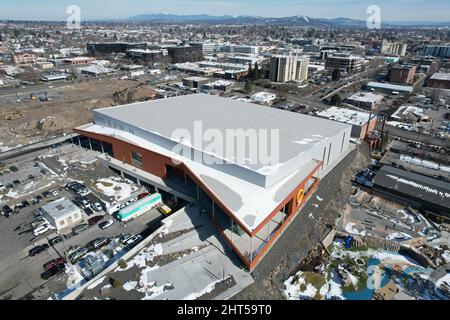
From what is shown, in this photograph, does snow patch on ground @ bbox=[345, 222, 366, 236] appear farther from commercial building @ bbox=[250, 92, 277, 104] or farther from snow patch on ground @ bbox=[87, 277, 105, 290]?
commercial building @ bbox=[250, 92, 277, 104]

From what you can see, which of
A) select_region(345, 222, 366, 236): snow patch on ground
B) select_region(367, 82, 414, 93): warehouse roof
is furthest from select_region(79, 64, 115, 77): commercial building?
select_region(345, 222, 366, 236): snow patch on ground

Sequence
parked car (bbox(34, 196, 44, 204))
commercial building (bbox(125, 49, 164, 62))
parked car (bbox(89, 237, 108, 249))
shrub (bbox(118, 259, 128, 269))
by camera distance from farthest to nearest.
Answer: commercial building (bbox(125, 49, 164, 62)) → parked car (bbox(34, 196, 44, 204)) → parked car (bbox(89, 237, 108, 249)) → shrub (bbox(118, 259, 128, 269))

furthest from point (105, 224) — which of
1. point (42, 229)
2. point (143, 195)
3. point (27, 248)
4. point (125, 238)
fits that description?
point (27, 248)

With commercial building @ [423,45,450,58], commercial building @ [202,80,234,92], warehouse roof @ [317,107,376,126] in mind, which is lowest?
warehouse roof @ [317,107,376,126]

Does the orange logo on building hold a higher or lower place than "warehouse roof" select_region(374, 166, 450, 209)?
higher

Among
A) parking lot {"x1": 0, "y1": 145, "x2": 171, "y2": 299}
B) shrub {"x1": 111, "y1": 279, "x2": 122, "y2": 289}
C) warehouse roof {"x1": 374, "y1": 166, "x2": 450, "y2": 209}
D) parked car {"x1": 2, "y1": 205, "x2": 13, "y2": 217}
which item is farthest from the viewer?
warehouse roof {"x1": 374, "y1": 166, "x2": 450, "y2": 209}

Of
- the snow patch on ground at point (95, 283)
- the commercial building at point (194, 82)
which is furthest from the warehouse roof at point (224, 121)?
the commercial building at point (194, 82)
